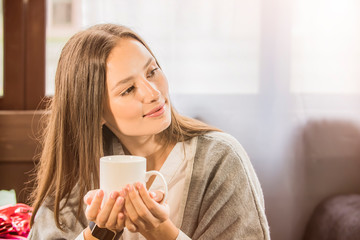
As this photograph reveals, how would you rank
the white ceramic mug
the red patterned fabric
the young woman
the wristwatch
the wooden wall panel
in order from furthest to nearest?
the wooden wall panel
the red patterned fabric
the young woman
the wristwatch
the white ceramic mug

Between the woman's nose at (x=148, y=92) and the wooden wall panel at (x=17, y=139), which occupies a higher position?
the woman's nose at (x=148, y=92)

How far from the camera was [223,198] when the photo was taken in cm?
112

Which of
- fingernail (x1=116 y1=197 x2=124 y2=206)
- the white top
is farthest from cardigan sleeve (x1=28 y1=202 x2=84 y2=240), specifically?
fingernail (x1=116 y1=197 x2=124 y2=206)

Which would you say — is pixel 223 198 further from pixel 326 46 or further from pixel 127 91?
pixel 326 46

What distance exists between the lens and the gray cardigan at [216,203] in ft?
3.61

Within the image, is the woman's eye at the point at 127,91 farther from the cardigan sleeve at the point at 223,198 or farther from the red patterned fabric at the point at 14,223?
the red patterned fabric at the point at 14,223

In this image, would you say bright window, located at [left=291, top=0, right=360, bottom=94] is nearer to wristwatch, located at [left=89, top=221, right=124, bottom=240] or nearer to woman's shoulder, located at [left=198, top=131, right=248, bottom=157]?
woman's shoulder, located at [left=198, top=131, right=248, bottom=157]

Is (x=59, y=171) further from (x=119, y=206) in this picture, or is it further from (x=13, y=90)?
(x=13, y=90)

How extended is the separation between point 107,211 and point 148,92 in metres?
0.32

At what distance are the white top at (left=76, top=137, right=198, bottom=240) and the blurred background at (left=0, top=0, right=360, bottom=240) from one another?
3.85 ft

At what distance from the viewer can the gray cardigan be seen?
110 cm

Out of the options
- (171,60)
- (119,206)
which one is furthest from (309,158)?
(119,206)

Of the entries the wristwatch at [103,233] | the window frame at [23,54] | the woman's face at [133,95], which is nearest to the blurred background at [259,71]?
the window frame at [23,54]

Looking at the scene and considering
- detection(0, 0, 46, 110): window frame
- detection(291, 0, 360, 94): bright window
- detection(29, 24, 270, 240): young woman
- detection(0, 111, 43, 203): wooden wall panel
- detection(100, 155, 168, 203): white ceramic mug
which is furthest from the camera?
detection(291, 0, 360, 94): bright window
